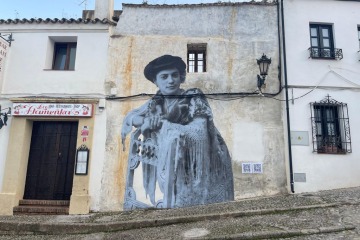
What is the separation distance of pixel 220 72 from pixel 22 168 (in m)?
6.29

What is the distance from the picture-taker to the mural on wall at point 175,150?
9.12 m

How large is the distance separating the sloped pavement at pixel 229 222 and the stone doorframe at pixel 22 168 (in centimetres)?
48

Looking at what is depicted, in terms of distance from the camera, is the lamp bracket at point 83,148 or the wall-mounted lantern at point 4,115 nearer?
the lamp bracket at point 83,148

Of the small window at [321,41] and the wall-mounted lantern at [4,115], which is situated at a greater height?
the small window at [321,41]

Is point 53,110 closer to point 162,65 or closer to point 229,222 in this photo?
point 162,65

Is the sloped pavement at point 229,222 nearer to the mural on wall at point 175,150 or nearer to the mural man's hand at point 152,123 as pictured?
the mural on wall at point 175,150

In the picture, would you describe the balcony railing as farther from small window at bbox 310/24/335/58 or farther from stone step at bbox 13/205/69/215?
stone step at bbox 13/205/69/215

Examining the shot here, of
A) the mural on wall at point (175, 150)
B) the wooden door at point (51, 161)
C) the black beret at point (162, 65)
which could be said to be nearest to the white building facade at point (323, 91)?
the mural on wall at point (175, 150)

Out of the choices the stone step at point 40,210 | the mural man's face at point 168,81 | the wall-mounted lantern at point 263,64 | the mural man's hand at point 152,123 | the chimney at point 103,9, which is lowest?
the stone step at point 40,210

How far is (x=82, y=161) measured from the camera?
9.28 meters

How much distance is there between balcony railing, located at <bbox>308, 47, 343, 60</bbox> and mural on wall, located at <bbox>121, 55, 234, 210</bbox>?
3.43m

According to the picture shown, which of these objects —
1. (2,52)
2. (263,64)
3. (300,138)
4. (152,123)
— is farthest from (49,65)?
(300,138)

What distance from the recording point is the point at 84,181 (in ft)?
30.1

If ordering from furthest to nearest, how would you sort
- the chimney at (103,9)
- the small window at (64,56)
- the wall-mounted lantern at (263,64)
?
the chimney at (103,9), the small window at (64,56), the wall-mounted lantern at (263,64)
